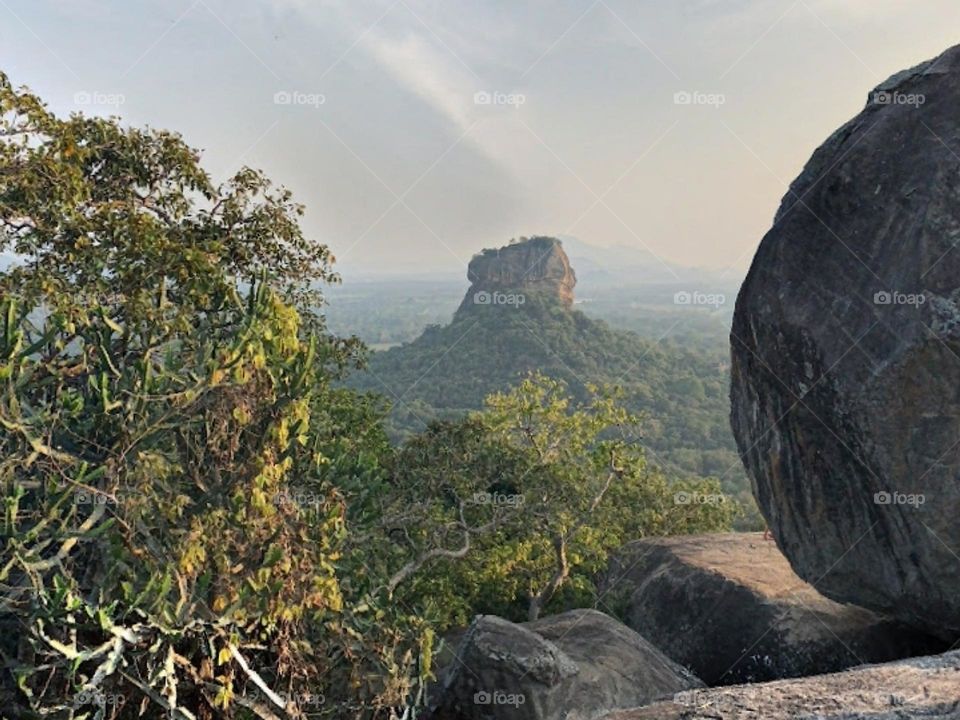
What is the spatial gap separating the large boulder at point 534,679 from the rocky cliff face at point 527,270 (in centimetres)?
8785

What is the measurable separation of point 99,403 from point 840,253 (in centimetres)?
945

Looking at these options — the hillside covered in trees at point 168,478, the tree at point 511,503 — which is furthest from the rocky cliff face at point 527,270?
the hillside covered in trees at point 168,478

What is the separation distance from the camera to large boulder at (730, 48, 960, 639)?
10102 millimetres

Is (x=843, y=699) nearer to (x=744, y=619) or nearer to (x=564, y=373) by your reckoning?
(x=744, y=619)

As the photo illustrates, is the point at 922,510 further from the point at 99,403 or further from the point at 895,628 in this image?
the point at 99,403

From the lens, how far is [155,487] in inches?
310

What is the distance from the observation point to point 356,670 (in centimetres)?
857

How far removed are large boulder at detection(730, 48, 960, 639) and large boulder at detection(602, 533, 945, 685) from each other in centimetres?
202

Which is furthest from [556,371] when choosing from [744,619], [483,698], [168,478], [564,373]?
[168,478]

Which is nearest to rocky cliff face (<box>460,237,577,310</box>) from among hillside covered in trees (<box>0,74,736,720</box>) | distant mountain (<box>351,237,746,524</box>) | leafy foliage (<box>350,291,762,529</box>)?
distant mountain (<box>351,237,746,524</box>)

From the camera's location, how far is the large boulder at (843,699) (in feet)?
24.4

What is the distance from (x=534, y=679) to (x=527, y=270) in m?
99.2

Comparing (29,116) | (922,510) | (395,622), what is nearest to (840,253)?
(922,510)

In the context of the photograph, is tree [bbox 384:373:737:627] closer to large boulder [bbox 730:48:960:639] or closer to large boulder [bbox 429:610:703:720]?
large boulder [bbox 429:610:703:720]
